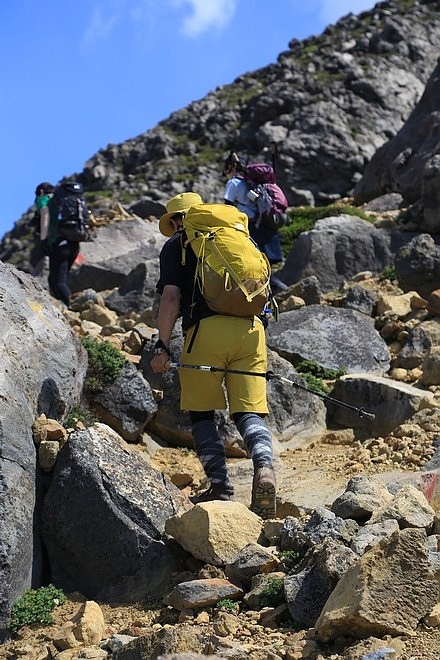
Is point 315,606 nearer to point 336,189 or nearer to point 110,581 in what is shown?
point 110,581

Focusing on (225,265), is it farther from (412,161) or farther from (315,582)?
(412,161)

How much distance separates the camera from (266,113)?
58.4m

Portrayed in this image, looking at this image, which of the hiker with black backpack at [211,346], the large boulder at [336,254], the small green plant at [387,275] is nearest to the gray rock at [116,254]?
the large boulder at [336,254]

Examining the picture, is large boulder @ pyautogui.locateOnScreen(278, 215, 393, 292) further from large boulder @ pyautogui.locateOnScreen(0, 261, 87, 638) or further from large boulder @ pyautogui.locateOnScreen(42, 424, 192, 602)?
large boulder @ pyautogui.locateOnScreen(42, 424, 192, 602)

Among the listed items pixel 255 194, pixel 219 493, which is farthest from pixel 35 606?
pixel 255 194

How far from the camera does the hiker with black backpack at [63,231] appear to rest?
14188mm

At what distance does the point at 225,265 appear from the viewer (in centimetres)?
639

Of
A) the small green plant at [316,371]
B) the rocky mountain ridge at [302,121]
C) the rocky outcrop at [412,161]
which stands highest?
the rocky mountain ridge at [302,121]

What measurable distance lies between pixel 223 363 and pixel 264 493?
1.00 meters

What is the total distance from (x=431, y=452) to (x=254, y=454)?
7.45 feet

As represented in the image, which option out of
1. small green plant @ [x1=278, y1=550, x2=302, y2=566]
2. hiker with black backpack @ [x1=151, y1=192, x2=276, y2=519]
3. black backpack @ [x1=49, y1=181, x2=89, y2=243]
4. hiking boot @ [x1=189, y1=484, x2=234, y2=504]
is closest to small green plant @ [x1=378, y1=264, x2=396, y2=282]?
black backpack @ [x1=49, y1=181, x2=89, y2=243]

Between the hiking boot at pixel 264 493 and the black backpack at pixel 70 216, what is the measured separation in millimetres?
8797

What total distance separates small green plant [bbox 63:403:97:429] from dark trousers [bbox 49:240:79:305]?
661 centimetres

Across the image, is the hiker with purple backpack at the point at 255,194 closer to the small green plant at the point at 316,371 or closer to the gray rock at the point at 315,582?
the small green plant at the point at 316,371
